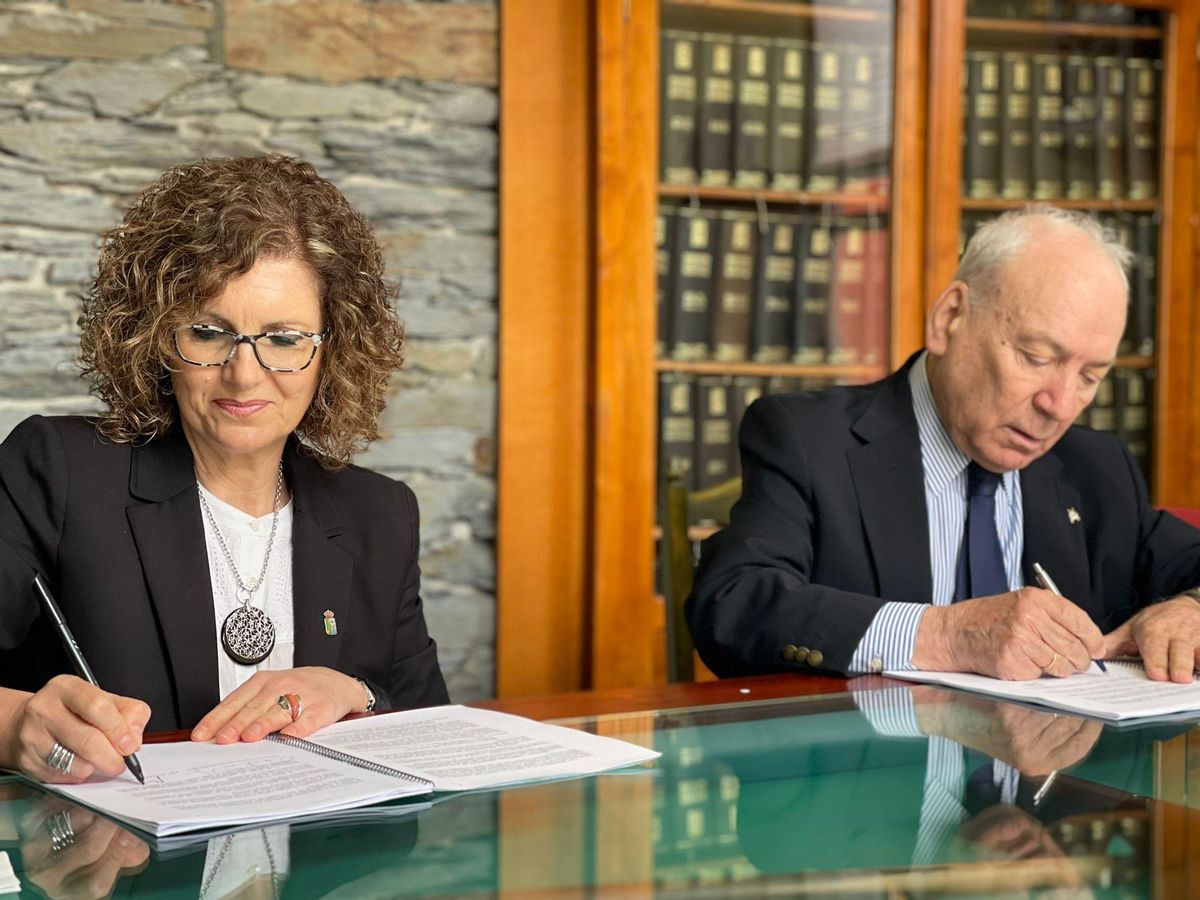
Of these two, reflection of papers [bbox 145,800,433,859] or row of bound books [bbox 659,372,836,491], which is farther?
row of bound books [bbox 659,372,836,491]

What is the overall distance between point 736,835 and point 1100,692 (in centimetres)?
73

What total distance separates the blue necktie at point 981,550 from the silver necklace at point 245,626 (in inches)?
39.7

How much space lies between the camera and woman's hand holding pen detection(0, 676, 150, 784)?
1.15 meters

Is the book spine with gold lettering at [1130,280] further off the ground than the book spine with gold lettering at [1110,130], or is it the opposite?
the book spine with gold lettering at [1110,130]

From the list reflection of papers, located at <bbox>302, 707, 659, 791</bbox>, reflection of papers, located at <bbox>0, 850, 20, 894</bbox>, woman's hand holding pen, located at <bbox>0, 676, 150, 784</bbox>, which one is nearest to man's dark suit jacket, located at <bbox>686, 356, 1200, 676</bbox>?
reflection of papers, located at <bbox>302, 707, 659, 791</bbox>

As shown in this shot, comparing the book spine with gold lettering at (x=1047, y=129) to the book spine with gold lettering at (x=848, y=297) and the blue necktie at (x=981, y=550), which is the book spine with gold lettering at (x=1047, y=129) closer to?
the book spine with gold lettering at (x=848, y=297)

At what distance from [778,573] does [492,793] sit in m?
0.87

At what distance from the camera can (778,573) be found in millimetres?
1914

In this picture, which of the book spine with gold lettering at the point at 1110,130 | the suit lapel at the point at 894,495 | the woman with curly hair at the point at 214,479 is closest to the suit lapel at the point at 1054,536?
the suit lapel at the point at 894,495

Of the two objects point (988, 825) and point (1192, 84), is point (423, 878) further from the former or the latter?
point (1192, 84)

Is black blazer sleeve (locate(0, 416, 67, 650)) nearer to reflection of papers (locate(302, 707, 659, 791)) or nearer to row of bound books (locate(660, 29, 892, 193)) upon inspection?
reflection of papers (locate(302, 707, 659, 791))

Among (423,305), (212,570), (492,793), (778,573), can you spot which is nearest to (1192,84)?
(423,305)

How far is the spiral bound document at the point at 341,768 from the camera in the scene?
105 cm

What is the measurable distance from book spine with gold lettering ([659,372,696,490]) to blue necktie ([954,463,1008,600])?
5.00ft
